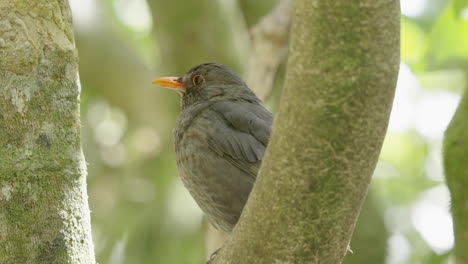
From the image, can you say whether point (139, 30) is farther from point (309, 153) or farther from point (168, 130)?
point (309, 153)

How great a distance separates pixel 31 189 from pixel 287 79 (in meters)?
1.15

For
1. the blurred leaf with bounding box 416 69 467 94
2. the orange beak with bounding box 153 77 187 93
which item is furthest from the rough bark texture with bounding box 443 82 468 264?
the blurred leaf with bounding box 416 69 467 94

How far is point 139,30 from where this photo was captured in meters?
10.1

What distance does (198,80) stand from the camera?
5.01 meters

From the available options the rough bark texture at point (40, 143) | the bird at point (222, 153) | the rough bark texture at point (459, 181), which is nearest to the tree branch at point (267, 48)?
the bird at point (222, 153)

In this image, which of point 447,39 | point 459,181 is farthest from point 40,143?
point 447,39

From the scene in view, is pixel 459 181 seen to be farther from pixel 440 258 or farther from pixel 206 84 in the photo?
pixel 206 84

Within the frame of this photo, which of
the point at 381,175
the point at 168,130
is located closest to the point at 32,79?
the point at 168,130

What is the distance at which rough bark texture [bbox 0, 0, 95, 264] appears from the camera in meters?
2.76

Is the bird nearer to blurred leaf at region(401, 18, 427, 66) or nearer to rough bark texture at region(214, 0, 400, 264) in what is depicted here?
rough bark texture at region(214, 0, 400, 264)

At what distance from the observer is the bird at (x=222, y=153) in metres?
3.94

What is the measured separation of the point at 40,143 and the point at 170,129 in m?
4.22

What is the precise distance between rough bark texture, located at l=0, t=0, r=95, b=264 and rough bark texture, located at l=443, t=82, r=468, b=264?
1522 millimetres

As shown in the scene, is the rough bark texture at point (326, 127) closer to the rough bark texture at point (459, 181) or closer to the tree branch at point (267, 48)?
the rough bark texture at point (459, 181)
